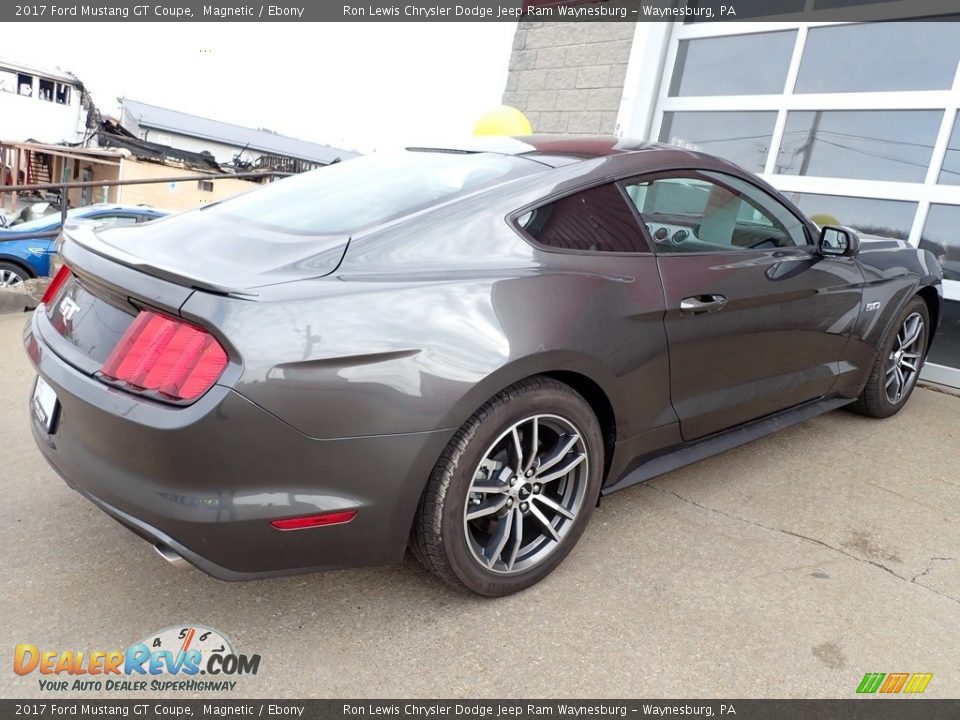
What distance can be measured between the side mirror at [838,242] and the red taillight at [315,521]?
8.22ft

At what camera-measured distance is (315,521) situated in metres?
1.74

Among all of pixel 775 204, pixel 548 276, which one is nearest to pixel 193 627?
pixel 548 276

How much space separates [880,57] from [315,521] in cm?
600

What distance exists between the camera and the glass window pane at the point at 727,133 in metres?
6.21

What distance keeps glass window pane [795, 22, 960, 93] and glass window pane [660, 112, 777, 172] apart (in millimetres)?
472

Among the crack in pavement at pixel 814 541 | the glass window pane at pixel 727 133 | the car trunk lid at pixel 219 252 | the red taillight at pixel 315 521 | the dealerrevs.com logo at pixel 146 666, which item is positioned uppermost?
the glass window pane at pixel 727 133

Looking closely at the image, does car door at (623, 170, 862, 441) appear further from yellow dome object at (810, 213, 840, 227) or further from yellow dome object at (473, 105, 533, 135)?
yellow dome object at (473, 105, 533, 135)

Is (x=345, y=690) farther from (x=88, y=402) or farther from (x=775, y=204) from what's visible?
(x=775, y=204)

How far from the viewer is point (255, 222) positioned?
2.19 m

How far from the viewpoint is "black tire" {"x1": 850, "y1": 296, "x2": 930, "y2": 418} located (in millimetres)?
3775

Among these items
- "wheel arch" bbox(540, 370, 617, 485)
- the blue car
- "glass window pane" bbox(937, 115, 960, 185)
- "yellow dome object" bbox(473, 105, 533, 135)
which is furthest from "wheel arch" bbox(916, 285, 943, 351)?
the blue car

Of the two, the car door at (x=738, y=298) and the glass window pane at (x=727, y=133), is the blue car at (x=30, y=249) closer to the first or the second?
the glass window pane at (x=727, y=133)

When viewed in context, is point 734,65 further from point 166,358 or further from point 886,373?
point 166,358
